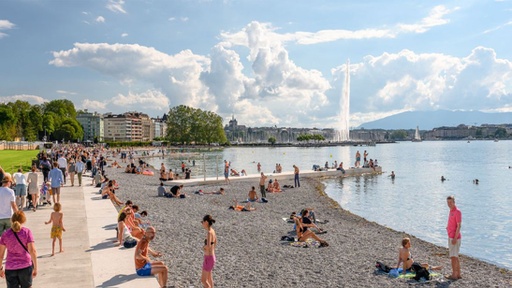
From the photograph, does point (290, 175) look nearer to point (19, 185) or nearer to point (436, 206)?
point (436, 206)

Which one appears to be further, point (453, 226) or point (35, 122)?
point (35, 122)

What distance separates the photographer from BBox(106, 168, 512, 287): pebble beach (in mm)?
11025

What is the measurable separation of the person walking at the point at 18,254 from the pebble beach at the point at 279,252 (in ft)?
11.9

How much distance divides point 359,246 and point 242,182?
22058 mm

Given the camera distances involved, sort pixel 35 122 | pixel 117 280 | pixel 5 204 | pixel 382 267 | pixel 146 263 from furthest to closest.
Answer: pixel 35 122 → pixel 382 267 → pixel 5 204 → pixel 146 263 → pixel 117 280

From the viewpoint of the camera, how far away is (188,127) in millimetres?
171250

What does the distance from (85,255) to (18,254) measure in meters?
4.36

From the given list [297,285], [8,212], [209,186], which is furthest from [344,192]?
[8,212]

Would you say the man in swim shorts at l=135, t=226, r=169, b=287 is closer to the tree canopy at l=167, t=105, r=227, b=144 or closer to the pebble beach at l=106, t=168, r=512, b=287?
the pebble beach at l=106, t=168, r=512, b=287

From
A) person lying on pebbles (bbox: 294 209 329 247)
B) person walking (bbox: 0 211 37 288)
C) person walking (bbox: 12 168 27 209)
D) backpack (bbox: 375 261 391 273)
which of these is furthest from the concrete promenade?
backpack (bbox: 375 261 391 273)

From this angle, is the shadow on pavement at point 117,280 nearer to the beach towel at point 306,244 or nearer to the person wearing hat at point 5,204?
the person wearing hat at point 5,204

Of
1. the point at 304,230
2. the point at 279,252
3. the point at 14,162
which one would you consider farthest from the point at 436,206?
the point at 14,162

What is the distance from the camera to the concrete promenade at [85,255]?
9023 mm

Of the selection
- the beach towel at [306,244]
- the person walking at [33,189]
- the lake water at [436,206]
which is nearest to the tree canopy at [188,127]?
the lake water at [436,206]
